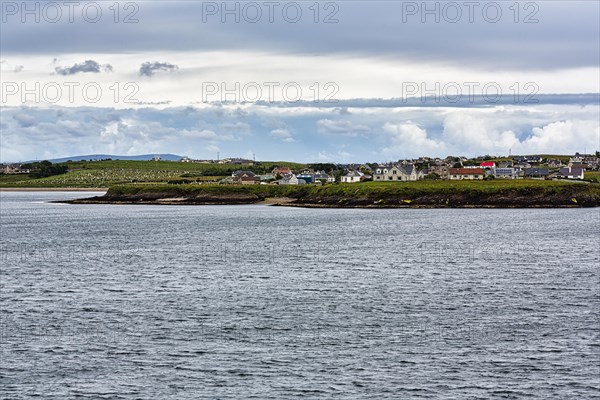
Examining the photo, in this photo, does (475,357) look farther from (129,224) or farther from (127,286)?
(129,224)

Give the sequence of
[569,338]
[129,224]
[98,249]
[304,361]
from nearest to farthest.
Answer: [304,361] → [569,338] → [98,249] → [129,224]

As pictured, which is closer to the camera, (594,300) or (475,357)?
(475,357)

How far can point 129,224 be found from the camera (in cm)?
14275

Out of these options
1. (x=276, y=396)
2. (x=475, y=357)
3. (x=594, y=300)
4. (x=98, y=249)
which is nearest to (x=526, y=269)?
(x=594, y=300)

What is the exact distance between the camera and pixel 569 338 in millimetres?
43375

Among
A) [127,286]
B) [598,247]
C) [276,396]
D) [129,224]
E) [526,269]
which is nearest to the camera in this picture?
[276,396]

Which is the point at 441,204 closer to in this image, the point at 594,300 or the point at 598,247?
the point at 598,247

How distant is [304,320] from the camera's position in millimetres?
49312

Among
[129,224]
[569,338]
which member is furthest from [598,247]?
[129,224]

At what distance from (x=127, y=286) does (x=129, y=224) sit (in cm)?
8083

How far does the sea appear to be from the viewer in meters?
36.5

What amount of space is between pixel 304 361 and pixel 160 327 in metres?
11.7

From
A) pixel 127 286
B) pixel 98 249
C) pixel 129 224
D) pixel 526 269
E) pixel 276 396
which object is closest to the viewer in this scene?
pixel 276 396

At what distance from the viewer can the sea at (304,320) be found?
36469 mm
